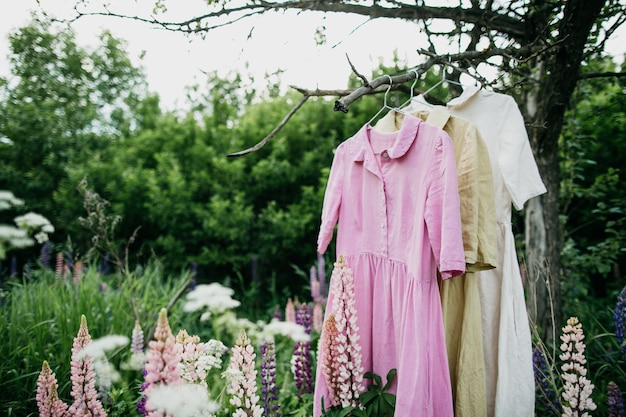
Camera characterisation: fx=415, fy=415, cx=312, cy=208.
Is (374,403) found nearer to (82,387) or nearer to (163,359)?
(163,359)

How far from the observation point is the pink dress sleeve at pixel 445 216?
1.50m

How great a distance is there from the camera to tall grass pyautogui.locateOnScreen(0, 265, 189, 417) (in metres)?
2.13

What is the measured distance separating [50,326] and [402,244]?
2.20 metres

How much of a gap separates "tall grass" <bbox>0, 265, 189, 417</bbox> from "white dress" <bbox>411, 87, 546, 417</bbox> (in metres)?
2.02

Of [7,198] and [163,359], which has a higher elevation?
[7,198]

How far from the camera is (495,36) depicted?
232 cm

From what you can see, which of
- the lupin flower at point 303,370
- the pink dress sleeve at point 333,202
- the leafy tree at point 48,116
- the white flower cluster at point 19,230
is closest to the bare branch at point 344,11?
the pink dress sleeve at point 333,202

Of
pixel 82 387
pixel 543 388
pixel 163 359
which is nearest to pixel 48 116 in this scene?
pixel 82 387

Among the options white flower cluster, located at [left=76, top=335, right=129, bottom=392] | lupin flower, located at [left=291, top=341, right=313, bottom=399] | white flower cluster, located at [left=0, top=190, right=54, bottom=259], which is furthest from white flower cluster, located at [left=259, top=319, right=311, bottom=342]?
white flower cluster, located at [left=0, top=190, right=54, bottom=259]

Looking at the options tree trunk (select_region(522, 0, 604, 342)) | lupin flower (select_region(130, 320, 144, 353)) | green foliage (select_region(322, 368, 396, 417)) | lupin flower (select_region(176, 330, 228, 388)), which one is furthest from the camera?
tree trunk (select_region(522, 0, 604, 342))

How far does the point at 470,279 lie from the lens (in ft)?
5.68

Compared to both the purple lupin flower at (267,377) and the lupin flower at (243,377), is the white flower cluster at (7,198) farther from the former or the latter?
the lupin flower at (243,377)

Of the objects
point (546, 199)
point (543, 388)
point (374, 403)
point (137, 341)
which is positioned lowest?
point (543, 388)

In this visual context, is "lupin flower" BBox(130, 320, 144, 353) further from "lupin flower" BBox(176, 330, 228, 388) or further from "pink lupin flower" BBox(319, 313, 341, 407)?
"pink lupin flower" BBox(319, 313, 341, 407)
